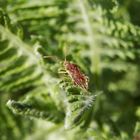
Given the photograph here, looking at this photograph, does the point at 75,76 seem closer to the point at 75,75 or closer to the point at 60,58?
the point at 75,75

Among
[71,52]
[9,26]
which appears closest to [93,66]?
[71,52]

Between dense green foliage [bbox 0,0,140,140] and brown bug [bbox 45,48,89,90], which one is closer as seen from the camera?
brown bug [bbox 45,48,89,90]

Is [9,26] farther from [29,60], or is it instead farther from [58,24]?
[58,24]

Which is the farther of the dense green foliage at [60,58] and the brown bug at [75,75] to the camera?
the dense green foliage at [60,58]

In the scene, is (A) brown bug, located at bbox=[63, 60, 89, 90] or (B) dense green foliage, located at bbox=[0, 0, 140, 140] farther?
(B) dense green foliage, located at bbox=[0, 0, 140, 140]
